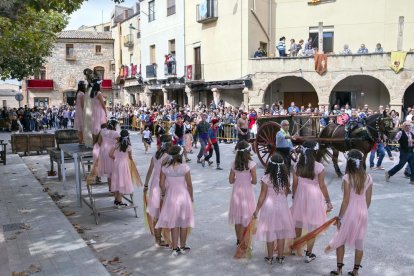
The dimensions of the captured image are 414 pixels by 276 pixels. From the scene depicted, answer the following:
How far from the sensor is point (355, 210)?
5117 mm

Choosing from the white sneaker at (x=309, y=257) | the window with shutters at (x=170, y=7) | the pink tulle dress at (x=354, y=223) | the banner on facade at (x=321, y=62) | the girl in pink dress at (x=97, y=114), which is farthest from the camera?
the window with shutters at (x=170, y=7)

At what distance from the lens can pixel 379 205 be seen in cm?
862

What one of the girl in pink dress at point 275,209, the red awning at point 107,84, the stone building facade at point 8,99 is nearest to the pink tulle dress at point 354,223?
the girl in pink dress at point 275,209

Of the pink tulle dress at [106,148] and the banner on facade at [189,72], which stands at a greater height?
the banner on facade at [189,72]

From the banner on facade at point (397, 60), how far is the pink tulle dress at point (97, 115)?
16.4 metres

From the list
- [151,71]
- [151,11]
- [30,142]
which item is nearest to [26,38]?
[30,142]

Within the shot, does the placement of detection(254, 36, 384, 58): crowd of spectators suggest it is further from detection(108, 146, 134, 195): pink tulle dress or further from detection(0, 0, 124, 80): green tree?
detection(108, 146, 134, 195): pink tulle dress

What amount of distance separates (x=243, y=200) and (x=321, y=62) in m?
17.9

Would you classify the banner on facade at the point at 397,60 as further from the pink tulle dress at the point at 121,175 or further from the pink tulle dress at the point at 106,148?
the pink tulle dress at the point at 121,175

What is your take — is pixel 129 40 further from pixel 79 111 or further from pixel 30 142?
pixel 79 111

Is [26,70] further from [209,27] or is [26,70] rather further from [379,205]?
[379,205]

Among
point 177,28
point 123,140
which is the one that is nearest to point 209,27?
point 177,28

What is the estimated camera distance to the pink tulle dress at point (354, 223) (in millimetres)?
5098

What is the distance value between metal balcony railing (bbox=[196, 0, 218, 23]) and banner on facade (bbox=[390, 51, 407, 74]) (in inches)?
427
